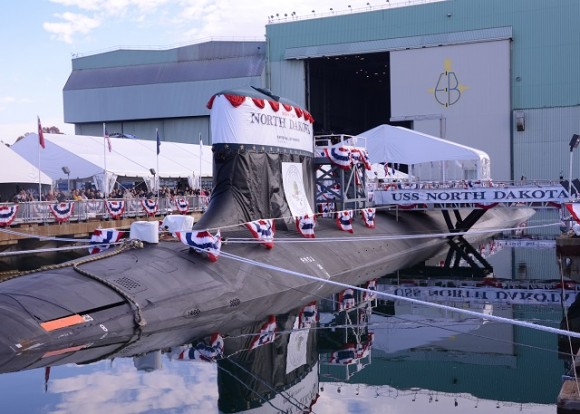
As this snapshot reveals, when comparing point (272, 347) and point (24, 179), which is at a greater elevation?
point (24, 179)

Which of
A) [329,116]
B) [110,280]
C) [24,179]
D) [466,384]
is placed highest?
[329,116]

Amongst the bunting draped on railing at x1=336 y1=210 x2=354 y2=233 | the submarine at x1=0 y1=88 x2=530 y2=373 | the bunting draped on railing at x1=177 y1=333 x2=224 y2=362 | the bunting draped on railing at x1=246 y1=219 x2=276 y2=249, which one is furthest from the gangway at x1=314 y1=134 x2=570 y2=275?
the bunting draped on railing at x1=177 y1=333 x2=224 y2=362

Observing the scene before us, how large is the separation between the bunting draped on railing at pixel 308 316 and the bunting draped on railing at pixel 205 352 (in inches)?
97.5

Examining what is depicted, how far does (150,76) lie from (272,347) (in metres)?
53.0

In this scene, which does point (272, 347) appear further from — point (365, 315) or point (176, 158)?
point (176, 158)

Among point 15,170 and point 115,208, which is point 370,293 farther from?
point 15,170

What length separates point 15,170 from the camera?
31938 millimetres

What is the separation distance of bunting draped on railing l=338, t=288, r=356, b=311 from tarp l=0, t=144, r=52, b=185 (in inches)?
644

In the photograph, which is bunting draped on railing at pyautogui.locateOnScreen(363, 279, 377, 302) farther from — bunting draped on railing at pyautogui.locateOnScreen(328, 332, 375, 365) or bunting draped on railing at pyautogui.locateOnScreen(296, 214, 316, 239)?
bunting draped on railing at pyautogui.locateOnScreen(328, 332, 375, 365)

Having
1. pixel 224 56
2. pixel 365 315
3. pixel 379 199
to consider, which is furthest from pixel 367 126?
pixel 365 315

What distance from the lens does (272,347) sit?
1445 cm

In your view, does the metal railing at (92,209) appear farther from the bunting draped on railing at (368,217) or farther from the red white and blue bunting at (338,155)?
the bunting draped on railing at (368,217)

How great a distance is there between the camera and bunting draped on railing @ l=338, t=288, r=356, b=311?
62.5ft

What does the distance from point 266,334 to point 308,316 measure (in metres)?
2.22
